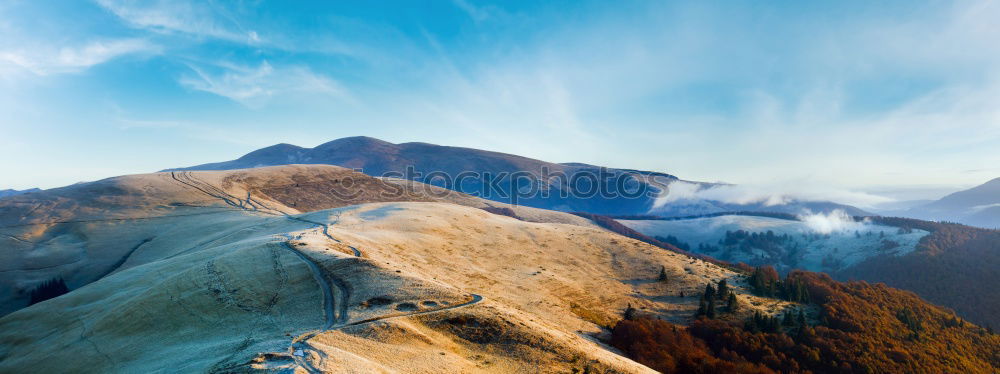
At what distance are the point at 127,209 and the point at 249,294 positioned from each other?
77992 millimetres

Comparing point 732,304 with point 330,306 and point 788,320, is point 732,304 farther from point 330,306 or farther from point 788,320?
point 330,306

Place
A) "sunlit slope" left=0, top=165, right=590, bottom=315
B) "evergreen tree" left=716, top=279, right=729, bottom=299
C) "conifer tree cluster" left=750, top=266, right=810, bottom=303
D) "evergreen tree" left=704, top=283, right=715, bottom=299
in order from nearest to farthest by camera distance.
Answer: "evergreen tree" left=704, top=283, right=715, bottom=299 → "evergreen tree" left=716, top=279, right=729, bottom=299 → "sunlit slope" left=0, top=165, right=590, bottom=315 → "conifer tree cluster" left=750, top=266, right=810, bottom=303

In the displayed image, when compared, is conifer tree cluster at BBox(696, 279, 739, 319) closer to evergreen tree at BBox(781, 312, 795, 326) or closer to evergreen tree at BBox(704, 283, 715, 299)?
evergreen tree at BBox(704, 283, 715, 299)

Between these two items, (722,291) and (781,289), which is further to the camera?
(781,289)

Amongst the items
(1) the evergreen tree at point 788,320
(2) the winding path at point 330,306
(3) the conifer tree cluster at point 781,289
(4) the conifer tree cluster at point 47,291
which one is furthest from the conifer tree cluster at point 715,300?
(4) the conifer tree cluster at point 47,291

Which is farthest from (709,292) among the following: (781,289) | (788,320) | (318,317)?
(318,317)

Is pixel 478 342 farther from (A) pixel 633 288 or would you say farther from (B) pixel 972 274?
(B) pixel 972 274

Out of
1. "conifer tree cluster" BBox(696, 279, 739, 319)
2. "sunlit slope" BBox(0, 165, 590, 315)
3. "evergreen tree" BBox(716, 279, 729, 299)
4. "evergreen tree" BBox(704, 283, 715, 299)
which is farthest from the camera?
"sunlit slope" BBox(0, 165, 590, 315)

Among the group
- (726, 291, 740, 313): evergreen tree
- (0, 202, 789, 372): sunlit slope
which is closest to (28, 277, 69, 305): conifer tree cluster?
(0, 202, 789, 372): sunlit slope

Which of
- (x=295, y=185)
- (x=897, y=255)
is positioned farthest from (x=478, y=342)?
(x=897, y=255)

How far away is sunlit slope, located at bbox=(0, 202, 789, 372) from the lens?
55.9ft

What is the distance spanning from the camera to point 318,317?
21.1 metres

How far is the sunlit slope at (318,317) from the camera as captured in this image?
55.9ft

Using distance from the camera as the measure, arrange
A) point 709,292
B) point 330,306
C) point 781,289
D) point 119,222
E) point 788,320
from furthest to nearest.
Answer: point 119,222, point 781,289, point 709,292, point 788,320, point 330,306
